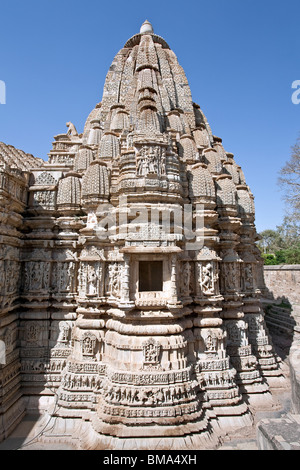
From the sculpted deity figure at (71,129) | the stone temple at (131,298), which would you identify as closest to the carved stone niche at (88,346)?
the stone temple at (131,298)

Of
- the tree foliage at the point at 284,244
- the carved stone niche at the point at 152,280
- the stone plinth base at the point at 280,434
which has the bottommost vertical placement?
the stone plinth base at the point at 280,434

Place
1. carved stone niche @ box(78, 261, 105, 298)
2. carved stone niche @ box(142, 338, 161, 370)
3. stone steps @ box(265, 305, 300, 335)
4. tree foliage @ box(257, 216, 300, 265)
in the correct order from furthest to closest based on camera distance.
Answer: tree foliage @ box(257, 216, 300, 265), stone steps @ box(265, 305, 300, 335), carved stone niche @ box(78, 261, 105, 298), carved stone niche @ box(142, 338, 161, 370)

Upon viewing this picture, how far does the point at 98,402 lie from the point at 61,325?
307cm

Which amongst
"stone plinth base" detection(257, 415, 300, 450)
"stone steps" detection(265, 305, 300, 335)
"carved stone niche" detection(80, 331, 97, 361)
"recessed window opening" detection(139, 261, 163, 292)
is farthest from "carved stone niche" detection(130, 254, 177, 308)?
"stone steps" detection(265, 305, 300, 335)

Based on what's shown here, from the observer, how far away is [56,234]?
1071 cm

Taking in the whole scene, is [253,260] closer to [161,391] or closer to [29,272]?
[161,391]

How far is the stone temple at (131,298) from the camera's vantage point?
810cm

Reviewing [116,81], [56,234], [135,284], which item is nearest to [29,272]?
[56,234]

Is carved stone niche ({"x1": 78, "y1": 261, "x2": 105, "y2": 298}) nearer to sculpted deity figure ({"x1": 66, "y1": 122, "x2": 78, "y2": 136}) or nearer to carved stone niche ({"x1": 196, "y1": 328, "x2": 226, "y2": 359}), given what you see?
carved stone niche ({"x1": 196, "y1": 328, "x2": 226, "y2": 359})

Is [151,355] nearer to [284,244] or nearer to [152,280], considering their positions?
[152,280]

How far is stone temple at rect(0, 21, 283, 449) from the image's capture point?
810cm

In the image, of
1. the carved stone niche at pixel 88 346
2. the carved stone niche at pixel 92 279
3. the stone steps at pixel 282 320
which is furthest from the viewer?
the stone steps at pixel 282 320

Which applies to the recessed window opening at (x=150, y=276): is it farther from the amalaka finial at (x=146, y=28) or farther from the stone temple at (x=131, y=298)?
the amalaka finial at (x=146, y=28)
